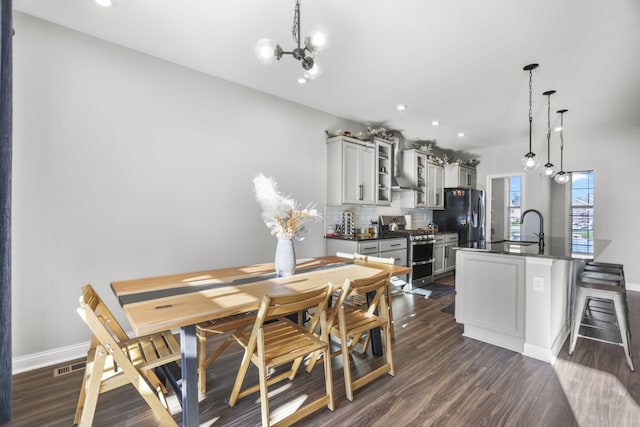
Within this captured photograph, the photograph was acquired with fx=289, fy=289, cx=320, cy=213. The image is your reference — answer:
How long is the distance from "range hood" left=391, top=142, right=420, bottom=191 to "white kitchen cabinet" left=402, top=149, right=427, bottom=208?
0.29 feet

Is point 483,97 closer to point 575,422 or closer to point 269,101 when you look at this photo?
point 269,101

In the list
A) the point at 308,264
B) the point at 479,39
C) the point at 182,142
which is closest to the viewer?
the point at 479,39

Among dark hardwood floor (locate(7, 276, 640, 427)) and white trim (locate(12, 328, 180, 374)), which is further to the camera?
white trim (locate(12, 328, 180, 374))

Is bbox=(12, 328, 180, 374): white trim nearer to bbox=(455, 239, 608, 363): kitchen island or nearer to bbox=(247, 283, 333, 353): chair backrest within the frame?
bbox=(247, 283, 333, 353): chair backrest

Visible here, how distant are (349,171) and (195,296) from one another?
10.6 feet

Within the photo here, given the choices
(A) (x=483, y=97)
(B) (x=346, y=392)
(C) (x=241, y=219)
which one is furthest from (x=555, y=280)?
(C) (x=241, y=219)

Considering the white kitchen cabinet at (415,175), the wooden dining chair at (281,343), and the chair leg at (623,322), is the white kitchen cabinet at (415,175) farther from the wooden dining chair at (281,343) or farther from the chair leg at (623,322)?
the wooden dining chair at (281,343)

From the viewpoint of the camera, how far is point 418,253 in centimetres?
497

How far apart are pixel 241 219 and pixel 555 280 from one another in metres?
3.30

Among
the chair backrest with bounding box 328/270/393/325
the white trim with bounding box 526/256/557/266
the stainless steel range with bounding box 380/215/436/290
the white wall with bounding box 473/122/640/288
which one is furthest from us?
the white wall with bounding box 473/122/640/288

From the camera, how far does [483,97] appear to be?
→ 3.86 m

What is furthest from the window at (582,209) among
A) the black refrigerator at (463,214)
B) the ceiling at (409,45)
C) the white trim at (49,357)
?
the white trim at (49,357)

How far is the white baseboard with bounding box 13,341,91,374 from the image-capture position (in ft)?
7.54

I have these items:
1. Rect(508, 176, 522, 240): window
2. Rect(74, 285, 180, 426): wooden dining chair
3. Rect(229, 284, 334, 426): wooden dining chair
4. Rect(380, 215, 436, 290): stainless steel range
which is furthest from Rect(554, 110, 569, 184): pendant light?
Rect(74, 285, 180, 426): wooden dining chair
